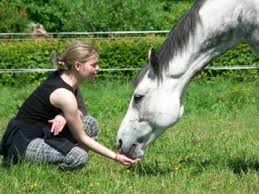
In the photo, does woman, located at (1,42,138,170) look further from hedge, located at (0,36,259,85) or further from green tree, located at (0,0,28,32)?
green tree, located at (0,0,28,32)

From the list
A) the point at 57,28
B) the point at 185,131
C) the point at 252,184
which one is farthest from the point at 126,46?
the point at 252,184

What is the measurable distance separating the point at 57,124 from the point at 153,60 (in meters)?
0.94

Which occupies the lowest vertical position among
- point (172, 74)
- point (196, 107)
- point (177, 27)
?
point (196, 107)

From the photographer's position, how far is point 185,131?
8320 millimetres

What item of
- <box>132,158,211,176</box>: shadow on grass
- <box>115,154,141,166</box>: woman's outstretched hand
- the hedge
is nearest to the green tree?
the hedge

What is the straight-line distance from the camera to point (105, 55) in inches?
639

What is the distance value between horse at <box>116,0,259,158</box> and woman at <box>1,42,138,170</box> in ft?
1.05

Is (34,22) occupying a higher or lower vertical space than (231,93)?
higher

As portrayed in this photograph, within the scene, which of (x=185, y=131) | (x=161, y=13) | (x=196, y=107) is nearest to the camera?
(x=185, y=131)

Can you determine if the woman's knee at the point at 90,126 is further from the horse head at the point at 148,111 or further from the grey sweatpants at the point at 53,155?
the grey sweatpants at the point at 53,155

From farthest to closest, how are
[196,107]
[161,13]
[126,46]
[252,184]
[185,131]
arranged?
[161,13] < [126,46] < [196,107] < [185,131] < [252,184]

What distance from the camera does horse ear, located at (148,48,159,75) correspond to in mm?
5461

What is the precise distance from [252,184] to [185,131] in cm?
318

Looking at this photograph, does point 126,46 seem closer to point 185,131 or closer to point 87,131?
point 185,131
